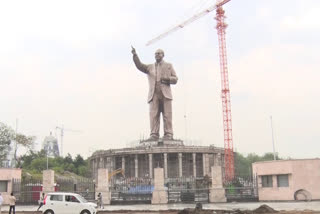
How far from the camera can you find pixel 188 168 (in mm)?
59938

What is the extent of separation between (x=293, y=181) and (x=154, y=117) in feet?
57.3

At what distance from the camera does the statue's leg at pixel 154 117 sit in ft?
141

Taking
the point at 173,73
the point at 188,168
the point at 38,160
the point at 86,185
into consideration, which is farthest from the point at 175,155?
the point at 38,160

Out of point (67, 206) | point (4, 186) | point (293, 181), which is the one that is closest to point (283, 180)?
point (293, 181)

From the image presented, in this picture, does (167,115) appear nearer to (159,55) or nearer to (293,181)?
(159,55)

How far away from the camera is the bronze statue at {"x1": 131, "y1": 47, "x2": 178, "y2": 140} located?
41.9 meters

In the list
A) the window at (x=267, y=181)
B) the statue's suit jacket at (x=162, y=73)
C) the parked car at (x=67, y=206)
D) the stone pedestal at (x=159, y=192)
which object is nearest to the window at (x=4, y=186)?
the stone pedestal at (x=159, y=192)

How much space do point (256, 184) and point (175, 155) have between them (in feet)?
89.2

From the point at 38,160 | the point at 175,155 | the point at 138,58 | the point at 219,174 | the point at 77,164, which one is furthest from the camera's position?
the point at 77,164

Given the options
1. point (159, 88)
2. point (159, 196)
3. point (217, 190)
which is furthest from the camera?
point (159, 88)

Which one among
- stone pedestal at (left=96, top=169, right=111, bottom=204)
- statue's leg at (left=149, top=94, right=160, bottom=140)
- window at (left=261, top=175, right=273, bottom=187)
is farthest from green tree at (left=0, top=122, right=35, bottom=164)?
window at (left=261, top=175, right=273, bottom=187)

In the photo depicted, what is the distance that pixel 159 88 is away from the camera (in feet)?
139

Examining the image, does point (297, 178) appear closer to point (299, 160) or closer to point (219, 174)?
point (299, 160)

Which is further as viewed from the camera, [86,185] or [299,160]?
[86,185]
